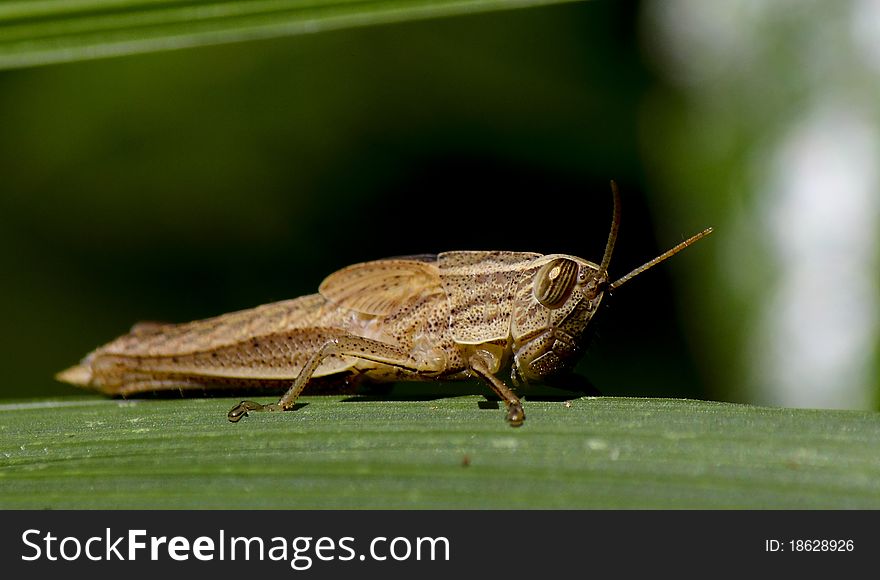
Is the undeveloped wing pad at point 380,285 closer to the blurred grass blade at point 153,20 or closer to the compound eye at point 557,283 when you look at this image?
the compound eye at point 557,283

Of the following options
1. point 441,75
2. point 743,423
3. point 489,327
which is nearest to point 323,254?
point 441,75

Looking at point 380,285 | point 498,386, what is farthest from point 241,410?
point 380,285

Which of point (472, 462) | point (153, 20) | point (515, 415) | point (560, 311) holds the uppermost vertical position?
point (153, 20)

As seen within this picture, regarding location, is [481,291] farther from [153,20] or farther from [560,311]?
[153,20]

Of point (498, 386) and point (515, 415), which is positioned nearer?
point (515, 415)

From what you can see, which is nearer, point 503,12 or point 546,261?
point 546,261

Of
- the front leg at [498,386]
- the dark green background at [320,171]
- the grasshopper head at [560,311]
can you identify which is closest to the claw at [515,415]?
the front leg at [498,386]
